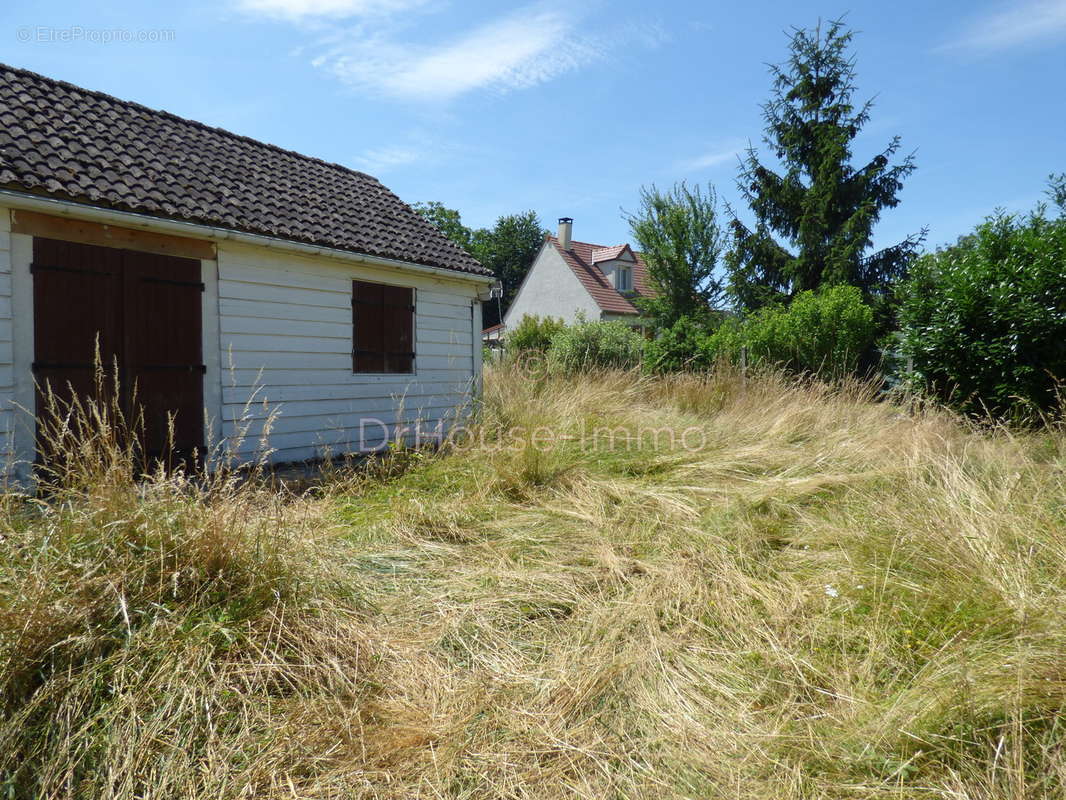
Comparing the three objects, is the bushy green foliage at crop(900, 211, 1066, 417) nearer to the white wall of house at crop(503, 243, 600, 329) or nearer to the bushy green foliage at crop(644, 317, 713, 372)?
the bushy green foliage at crop(644, 317, 713, 372)

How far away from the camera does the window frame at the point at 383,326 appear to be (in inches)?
301

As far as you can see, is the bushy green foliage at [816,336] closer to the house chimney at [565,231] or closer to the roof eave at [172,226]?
the roof eave at [172,226]

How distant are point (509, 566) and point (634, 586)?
0.79 meters

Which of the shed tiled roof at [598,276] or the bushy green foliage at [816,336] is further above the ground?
the shed tiled roof at [598,276]

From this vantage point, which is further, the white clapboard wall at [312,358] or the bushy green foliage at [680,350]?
the bushy green foliage at [680,350]

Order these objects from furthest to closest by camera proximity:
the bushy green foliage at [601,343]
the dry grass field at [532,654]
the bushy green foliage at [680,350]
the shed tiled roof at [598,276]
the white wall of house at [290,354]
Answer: the shed tiled roof at [598,276], the bushy green foliage at [601,343], the bushy green foliage at [680,350], the white wall of house at [290,354], the dry grass field at [532,654]

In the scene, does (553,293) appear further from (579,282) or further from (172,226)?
(172,226)

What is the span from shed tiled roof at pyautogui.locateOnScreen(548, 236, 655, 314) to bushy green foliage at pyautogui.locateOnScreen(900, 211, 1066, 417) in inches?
652

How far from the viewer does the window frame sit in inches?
301

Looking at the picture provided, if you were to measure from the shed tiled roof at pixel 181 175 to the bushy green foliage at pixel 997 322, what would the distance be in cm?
597

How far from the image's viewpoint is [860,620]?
104 inches

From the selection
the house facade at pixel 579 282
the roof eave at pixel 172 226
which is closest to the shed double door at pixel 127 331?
the roof eave at pixel 172 226

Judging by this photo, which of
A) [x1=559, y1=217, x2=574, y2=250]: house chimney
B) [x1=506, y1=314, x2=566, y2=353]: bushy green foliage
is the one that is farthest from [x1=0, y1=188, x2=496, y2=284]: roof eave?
[x1=559, y1=217, x2=574, y2=250]: house chimney

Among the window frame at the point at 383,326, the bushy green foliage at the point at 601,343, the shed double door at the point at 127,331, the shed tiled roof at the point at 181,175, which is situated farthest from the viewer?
the bushy green foliage at the point at 601,343
